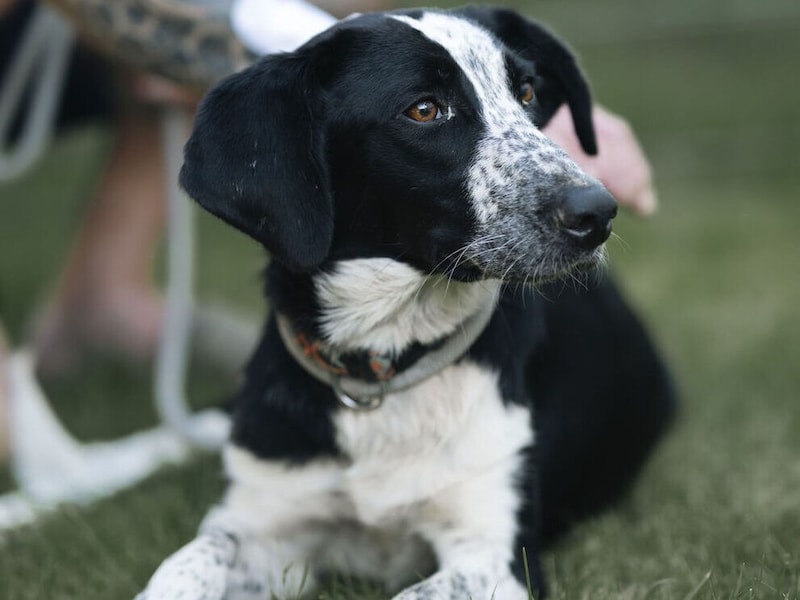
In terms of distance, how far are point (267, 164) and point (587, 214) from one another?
25.7 inches

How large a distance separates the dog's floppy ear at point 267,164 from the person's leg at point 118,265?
92.3 inches

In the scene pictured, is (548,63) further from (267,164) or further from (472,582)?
(472,582)

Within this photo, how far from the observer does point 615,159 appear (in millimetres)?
3029

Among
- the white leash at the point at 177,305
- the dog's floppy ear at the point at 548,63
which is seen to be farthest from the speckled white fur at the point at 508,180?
the white leash at the point at 177,305

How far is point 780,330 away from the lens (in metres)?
4.62

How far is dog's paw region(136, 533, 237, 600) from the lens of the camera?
240 centimetres

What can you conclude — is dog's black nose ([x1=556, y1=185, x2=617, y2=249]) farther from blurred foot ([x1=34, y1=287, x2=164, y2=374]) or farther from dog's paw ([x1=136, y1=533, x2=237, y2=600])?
blurred foot ([x1=34, y1=287, x2=164, y2=374])

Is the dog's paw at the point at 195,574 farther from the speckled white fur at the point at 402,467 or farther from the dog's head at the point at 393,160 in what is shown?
the dog's head at the point at 393,160

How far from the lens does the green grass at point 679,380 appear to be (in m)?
2.69

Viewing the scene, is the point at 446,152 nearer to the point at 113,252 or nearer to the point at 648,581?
the point at 648,581

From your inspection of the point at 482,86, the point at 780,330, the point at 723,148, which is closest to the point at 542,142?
the point at 482,86

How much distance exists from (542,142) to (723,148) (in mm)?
6473

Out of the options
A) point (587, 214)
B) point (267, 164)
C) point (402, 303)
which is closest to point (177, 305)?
point (402, 303)

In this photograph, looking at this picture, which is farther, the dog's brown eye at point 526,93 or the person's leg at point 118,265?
the person's leg at point 118,265
